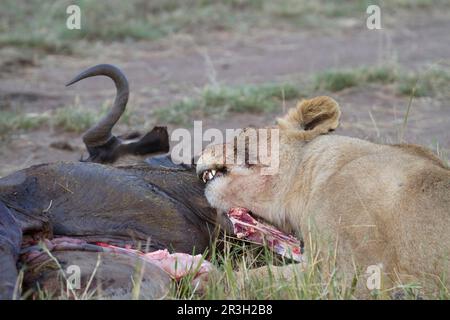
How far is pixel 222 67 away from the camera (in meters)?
9.87

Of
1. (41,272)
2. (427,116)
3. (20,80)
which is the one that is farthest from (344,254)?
(20,80)

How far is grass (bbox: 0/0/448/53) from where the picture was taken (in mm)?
10641

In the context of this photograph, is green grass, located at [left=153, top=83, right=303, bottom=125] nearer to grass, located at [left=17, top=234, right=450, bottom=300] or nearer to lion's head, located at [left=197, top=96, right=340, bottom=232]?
lion's head, located at [left=197, top=96, right=340, bottom=232]

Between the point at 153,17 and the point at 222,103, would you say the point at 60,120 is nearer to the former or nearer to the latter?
the point at 222,103

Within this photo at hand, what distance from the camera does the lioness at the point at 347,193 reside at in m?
3.43

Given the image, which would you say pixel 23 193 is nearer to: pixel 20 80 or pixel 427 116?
pixel 427 116

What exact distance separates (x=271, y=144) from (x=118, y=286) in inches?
41.2

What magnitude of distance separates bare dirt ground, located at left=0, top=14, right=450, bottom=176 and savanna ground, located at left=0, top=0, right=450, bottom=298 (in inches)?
0.6

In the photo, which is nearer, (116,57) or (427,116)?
(427,116)

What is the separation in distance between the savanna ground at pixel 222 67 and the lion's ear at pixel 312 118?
0.82 metres

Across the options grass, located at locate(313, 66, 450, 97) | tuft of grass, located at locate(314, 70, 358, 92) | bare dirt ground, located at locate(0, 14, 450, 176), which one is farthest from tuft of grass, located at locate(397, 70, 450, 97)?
tuft of grass, located at locate(314, 70, 358, 92)

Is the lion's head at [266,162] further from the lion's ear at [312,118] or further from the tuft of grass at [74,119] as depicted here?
the tuft of grass at [74,119]
